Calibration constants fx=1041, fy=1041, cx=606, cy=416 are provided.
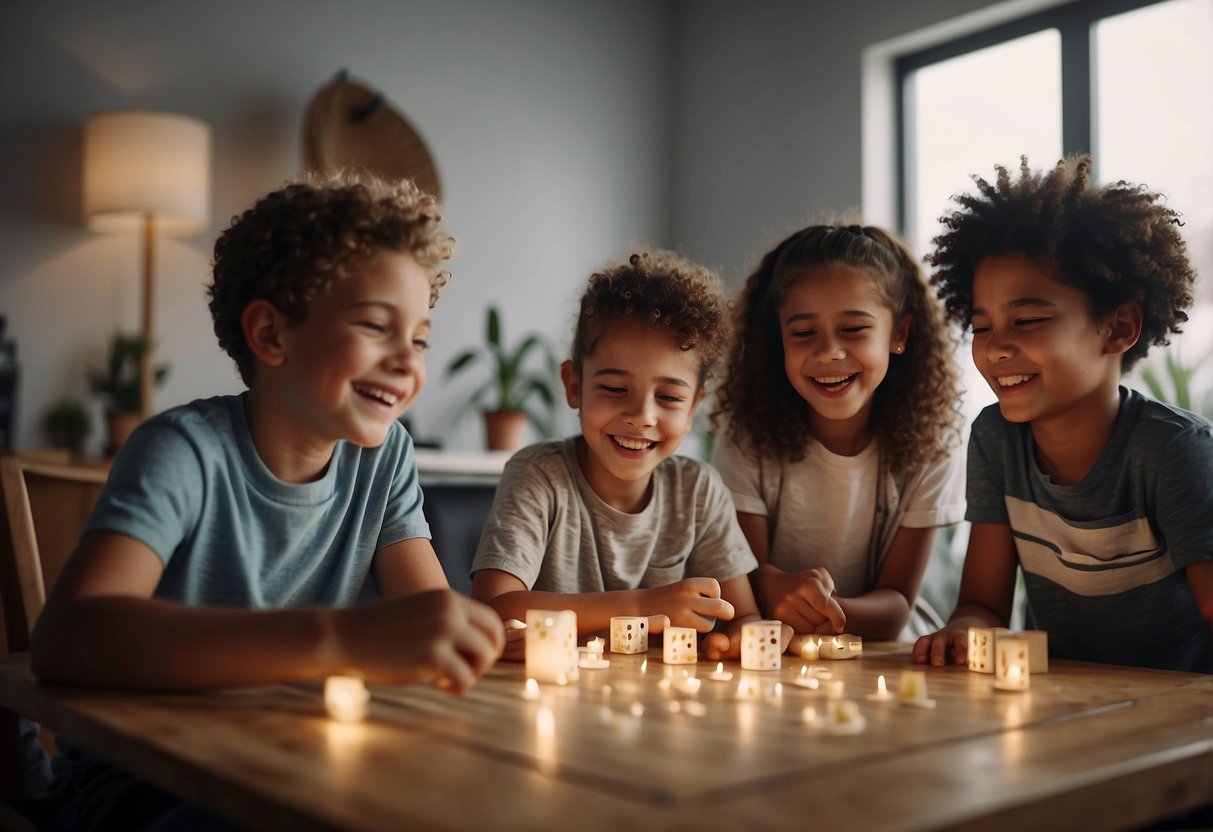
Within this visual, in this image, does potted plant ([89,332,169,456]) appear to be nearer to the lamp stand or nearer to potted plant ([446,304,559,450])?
the lamp stand

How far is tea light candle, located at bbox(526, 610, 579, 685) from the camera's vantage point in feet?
3.33

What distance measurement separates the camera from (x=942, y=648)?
4.05 feet

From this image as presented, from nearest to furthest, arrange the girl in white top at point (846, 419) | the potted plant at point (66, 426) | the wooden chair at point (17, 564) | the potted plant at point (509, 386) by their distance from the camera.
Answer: the wooden chair at point (17, 564) → the girl in white top at point (846, 419) → the potted plant at point (66, 426) → the potted plant at point (509, 386)

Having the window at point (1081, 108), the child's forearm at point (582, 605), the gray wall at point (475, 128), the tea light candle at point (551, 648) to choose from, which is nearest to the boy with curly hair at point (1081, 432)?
the child's forearm at point (582, 605)

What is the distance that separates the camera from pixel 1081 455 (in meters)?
1.50

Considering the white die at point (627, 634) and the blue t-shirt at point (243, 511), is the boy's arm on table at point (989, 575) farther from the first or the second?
the blue t-shirt at point (243, 511)

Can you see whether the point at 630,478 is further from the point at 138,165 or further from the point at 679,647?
the point at 138,165

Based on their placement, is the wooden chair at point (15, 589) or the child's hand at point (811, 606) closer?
the wooden chair at point (15, 589)

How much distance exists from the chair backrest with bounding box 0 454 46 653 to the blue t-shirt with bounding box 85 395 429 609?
0.78 feet

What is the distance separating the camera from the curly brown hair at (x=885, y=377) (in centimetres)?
184

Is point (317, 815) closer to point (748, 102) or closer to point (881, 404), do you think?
point (881, 404)

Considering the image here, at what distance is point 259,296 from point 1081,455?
114 cm

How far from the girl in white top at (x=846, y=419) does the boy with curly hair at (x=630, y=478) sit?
0.65ft

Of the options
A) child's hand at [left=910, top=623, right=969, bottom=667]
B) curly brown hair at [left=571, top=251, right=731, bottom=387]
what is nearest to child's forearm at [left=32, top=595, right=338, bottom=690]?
child's hand at [left=910, top=623, right=969, bottom=667]
